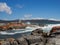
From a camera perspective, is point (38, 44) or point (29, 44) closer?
point (38, 44)

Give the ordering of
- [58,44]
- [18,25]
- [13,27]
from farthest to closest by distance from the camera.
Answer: [18,25] → [13,27] → [58,44]

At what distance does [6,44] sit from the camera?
1463cm

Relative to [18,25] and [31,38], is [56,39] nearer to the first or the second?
[31,38]

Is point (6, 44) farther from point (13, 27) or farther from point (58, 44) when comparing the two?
point (13, 27)

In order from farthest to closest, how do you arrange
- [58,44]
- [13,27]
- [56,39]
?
[13,27], [56,39], [58,44]

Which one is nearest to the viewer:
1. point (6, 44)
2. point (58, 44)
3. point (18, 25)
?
point (58, 44)

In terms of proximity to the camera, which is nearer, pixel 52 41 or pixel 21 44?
pixel 52 41

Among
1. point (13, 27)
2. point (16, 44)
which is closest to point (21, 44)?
point (16, 44)

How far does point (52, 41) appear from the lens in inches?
500

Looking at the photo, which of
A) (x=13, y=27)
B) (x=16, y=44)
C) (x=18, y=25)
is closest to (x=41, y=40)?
(x=16, y=44)

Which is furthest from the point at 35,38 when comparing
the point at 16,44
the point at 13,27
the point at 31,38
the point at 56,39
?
the point at 13,27

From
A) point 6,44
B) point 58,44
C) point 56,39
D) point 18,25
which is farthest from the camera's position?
point 18,25

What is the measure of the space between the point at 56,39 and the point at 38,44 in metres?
1.17

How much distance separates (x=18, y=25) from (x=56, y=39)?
3534cm
